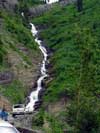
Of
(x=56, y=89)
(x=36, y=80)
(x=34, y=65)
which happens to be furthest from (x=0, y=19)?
(x=56, y=89)

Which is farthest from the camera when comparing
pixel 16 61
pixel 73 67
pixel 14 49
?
pixel 14 49

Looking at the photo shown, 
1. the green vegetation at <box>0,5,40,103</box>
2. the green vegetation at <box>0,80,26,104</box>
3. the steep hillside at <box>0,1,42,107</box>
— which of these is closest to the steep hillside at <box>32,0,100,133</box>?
the steep hillside at <box>0,1,42,107</box>

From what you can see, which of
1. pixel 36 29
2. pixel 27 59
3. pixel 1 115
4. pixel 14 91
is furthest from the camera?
pixel 36 29

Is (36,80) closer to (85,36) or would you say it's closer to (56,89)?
(56,89)

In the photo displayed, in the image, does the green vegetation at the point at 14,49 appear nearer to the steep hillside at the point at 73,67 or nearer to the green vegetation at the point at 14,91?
the green vegetation at the point at 14,91

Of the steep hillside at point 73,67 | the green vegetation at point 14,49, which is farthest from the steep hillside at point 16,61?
the steep hillside at point 73,67

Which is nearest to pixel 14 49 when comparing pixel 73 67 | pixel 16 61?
pixel 16 61

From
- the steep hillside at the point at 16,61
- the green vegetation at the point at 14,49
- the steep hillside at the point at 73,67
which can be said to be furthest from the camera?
the steep hillside at the point at 16,61

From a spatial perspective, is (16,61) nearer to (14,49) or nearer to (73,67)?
(14,49)

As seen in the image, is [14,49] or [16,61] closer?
[16,61]
